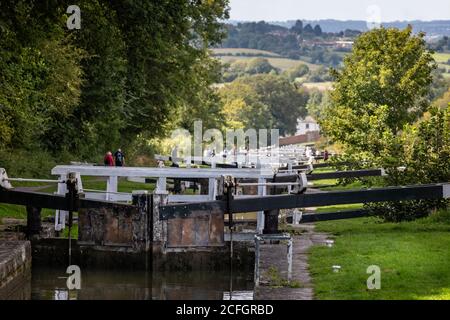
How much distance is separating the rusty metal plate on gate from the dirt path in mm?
1066

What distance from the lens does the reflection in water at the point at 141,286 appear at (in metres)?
21.8

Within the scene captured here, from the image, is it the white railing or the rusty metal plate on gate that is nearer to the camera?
the rusty metal plate on gate

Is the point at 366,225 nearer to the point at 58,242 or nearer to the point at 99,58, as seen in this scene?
the point at 58,242

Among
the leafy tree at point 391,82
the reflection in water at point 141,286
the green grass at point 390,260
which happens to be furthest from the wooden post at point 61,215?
the leafy tree at point 391,82

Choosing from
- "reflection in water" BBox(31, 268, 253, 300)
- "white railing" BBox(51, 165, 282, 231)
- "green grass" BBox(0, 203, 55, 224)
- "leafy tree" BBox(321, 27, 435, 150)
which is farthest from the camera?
"leafy tree" BBox(321, 27, 435, 150)

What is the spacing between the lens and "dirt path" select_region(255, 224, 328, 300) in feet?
61.4

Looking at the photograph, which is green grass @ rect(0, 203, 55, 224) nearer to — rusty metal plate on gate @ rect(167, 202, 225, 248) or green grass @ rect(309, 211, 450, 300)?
rusty metal plate on gate @ rect(167, 202, 225, 248)

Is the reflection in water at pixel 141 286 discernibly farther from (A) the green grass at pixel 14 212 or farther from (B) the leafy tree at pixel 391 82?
(B) the leafy tree at pixel 391 82

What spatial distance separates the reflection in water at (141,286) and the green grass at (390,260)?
186 cm

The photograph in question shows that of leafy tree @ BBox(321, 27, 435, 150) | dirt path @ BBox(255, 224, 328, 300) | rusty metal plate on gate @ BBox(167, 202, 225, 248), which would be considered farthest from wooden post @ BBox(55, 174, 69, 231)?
leafy tree @ BBox(321, 27, 435, 150)

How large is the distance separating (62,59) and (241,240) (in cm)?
1695

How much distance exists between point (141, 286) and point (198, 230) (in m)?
2.59

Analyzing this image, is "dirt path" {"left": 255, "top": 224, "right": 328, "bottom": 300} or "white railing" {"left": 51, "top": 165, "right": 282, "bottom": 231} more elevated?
"white railing" {"left": 51, "top": 165, "right": 282, "bottom": 231}
